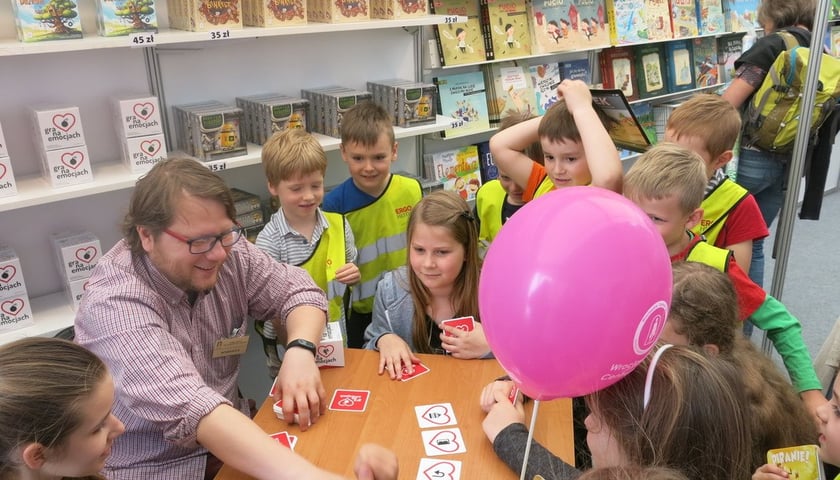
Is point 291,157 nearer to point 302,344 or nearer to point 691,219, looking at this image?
point 302,344

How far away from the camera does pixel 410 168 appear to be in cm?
394

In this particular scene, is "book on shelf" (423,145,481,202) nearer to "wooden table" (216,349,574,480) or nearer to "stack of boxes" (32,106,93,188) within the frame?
"stack of boxes" (32,106,93,188)

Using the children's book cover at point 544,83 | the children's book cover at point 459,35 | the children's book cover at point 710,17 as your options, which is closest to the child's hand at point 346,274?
the children's book cover at point 459,35

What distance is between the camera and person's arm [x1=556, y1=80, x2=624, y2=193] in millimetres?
2123

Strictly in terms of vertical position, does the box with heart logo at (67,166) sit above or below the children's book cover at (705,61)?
below

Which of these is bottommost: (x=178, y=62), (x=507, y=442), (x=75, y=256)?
(x=507, y=442)

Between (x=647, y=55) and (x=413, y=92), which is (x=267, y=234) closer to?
(x=413, y=92)

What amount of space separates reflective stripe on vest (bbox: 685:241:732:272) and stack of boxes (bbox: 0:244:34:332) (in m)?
2.42

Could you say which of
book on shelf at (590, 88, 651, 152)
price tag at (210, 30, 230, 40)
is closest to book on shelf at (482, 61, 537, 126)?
book on shelf at (590, 88, 651, 152)

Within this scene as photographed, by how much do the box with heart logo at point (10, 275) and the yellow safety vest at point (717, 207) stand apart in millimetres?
2556

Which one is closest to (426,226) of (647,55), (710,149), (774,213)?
(710,149)

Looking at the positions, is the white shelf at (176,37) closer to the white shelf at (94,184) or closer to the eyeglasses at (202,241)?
the white shelf at (94,184)

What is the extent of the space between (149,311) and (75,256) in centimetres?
128

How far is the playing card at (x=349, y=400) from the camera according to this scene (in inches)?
66.7
